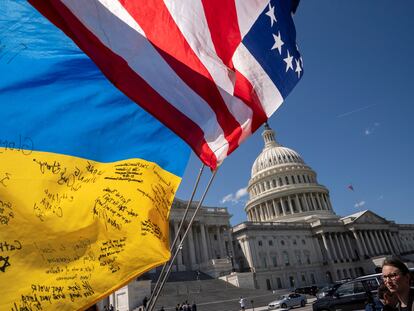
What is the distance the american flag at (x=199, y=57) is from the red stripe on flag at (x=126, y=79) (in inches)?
0.5

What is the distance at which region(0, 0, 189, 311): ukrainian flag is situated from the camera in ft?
9.80

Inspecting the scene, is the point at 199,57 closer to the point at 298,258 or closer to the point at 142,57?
the point at 142,57

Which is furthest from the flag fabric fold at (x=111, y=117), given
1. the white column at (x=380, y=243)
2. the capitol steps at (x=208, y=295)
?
the white column at (x=380, y=243)

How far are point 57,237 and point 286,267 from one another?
2939 inches

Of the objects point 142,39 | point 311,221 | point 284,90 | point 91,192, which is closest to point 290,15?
point 284,90

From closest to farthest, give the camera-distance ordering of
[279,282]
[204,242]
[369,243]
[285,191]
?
[204,242] < [279,282] < [369,243] < [285,191]

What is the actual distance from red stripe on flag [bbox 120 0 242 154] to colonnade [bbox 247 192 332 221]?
93684mm

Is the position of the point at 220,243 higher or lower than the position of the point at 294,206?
lower

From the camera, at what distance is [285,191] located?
3750 inches

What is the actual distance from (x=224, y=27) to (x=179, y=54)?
2.80 ft

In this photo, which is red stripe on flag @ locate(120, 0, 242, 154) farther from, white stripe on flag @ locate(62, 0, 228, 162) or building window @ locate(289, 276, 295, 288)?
building window @ locate(289, 276, 295, 288)

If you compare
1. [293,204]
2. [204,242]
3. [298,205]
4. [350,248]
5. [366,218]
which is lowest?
[350,248]

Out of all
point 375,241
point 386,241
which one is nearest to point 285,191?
point 375,241

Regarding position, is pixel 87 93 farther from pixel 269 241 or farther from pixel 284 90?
pixel 269 241
